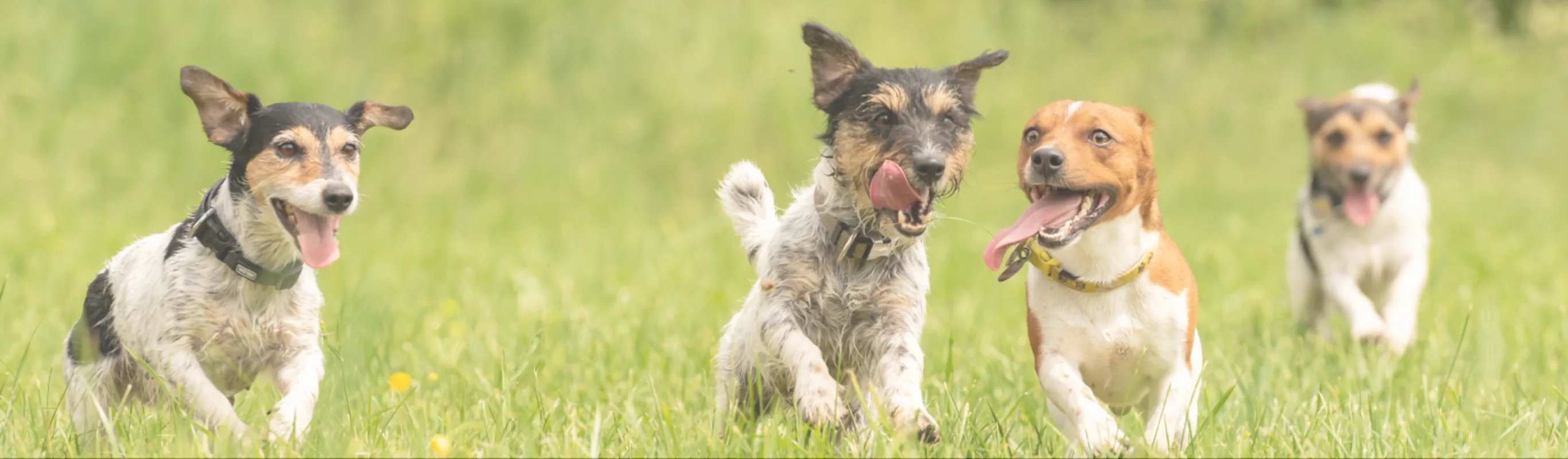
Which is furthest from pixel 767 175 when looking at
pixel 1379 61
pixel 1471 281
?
pixel 1379 61

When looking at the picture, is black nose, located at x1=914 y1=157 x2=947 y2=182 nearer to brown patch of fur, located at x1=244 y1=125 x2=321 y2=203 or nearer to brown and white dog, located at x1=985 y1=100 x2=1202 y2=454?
brown and white dog, located at x1=985 y1=100 x2=1202 y2=454

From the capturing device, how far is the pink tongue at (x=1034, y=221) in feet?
13.0

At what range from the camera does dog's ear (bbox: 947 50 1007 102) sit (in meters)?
4.46

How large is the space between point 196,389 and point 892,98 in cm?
199

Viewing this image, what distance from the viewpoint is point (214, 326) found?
13.3 ft

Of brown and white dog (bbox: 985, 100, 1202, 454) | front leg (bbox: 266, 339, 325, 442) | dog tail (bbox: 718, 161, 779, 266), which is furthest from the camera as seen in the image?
dog tail (bbox: 718, 161, 779, 266)

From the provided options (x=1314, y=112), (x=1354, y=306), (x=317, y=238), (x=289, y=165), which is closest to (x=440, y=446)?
(x=317, y=238)

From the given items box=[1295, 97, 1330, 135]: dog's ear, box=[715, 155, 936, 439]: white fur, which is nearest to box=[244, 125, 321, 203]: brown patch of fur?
box=[715, 155, 936, 439]: white fur

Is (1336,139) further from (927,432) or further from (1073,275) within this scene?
(927,432)

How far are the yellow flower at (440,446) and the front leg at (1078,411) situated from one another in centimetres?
160

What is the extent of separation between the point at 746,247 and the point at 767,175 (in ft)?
22.5

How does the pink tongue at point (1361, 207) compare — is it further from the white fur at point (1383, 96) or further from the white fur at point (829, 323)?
the white fur at point (829, 323)

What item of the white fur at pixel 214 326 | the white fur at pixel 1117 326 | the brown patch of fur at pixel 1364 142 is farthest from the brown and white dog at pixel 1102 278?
the brown patch of fur at pixel 1364 142

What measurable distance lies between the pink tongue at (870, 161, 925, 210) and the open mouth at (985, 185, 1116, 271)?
0.81ft
